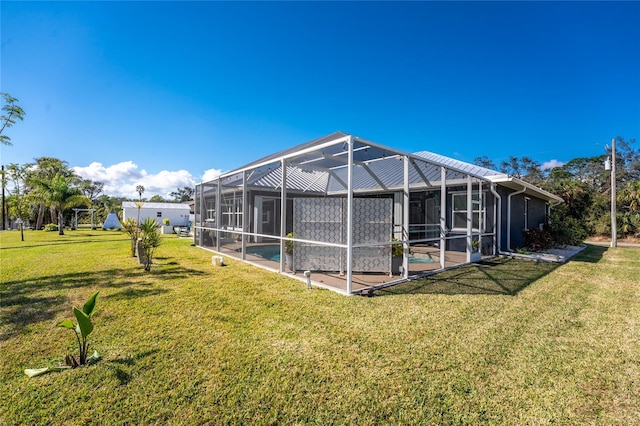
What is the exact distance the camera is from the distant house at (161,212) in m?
29.5

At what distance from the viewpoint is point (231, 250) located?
10930 mm

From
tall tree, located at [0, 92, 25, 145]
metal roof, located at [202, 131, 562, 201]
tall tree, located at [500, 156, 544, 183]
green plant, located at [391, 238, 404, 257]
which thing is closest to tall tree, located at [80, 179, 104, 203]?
tall tree, located at [0, 92, 25, 145]

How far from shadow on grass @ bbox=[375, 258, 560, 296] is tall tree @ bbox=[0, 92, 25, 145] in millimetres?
12910

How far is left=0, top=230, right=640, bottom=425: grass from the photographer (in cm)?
217

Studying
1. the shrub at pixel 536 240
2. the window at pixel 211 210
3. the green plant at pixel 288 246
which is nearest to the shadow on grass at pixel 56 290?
the green plant at pixel 288 246

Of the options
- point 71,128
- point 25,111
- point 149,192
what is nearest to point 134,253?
point 25,111

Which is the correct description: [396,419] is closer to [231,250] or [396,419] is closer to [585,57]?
[231,250]

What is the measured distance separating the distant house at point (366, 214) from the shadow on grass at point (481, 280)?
0.43 metres

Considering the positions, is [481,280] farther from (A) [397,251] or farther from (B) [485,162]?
(B) [485,162]

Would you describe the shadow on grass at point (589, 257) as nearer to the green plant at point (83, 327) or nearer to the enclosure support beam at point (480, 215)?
the enclosure support beam at point (480, 215)

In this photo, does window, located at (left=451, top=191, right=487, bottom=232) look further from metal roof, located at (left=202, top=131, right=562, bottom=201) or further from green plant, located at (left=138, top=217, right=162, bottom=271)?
green plant, located at (left=138, top=217, right=162, bottom=271)

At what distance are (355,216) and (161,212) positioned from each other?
99.6 feet

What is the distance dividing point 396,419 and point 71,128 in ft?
52.3

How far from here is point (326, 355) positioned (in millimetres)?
2953
